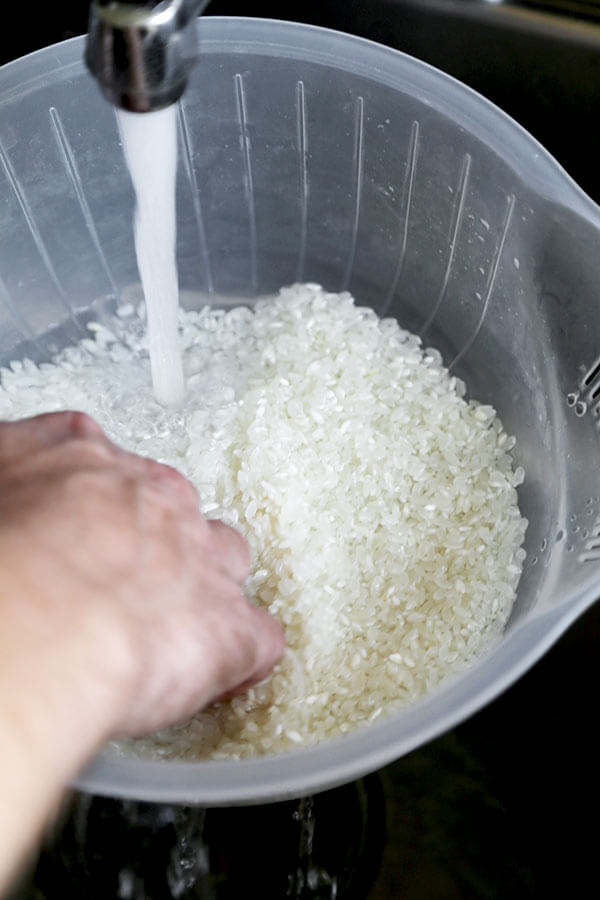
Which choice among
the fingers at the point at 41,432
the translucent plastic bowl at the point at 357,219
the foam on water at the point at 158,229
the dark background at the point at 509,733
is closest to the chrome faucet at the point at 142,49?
the foam on water at the point at 158,229

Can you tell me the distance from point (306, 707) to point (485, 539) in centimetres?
20

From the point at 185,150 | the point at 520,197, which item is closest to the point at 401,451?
the point at 520,197

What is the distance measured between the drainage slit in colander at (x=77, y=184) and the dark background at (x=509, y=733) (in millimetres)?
183

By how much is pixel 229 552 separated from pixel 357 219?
15.9 inches

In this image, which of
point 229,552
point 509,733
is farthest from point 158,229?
point 509,733

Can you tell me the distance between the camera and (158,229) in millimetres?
738

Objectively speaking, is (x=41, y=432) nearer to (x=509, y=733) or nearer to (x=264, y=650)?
(x=264, y=650)

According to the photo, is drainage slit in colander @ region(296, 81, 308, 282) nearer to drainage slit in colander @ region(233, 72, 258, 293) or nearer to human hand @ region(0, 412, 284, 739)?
drainage slit in colander @ region(233, 72, 258, 293)

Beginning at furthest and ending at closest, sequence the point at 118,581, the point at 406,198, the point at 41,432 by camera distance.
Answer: the point at 406,198 < the point at 41,432 < the point at 118,581

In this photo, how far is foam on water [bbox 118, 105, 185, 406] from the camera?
0.65 m

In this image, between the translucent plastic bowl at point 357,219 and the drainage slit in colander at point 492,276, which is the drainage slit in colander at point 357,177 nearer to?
the translucent plastic bowl at point 357,219

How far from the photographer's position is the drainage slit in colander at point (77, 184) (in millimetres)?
818

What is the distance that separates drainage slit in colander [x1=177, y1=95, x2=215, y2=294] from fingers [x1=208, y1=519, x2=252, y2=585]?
0.37m

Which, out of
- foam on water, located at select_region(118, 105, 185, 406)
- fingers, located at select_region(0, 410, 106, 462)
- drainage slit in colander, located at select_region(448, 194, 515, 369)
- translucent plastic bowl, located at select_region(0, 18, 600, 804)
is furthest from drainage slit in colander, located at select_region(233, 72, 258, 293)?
fingers, located at select_region(0, 410, 106, 462)
